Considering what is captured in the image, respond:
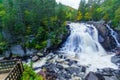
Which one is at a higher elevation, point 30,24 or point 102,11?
point 102,11

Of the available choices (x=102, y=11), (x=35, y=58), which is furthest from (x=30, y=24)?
(x=102, y=11)

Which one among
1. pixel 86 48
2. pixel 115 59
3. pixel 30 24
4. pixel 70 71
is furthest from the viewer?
pixel 86 48

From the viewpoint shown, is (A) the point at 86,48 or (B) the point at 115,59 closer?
(B) the point at 115,59

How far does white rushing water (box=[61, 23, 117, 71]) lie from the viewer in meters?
24.2

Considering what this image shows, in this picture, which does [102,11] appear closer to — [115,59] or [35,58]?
[115,59]

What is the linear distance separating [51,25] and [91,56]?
7.94 m

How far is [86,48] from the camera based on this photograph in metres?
29.6

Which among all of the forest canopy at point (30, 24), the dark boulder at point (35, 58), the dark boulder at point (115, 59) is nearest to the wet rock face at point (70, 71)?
the dark boulder at point (35, 58)

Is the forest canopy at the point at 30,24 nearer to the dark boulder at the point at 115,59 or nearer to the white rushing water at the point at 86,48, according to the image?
the white rushing water at the point at 86,48

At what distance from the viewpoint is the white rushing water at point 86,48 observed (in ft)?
79.6

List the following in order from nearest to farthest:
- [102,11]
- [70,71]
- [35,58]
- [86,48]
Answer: [70,71], [35,58], [86,48], [102,11]

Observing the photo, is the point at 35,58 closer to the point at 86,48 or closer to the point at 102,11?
the point at 86,48

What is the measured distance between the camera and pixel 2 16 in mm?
29188

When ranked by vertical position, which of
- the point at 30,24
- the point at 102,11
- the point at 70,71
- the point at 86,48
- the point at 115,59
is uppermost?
the point at 102,11
